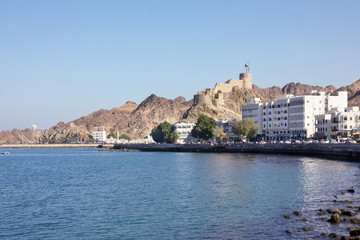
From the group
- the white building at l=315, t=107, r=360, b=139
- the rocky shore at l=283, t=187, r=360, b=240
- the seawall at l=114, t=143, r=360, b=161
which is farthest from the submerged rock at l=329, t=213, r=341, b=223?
the white building at l=315, t=107, r=360, b=139

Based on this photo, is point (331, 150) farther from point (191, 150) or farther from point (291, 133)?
point (191, 150)

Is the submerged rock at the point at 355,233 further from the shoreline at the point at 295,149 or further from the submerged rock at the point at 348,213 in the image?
the shoreline at the point at 295,149

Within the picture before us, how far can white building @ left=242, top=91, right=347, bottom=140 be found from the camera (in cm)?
17075

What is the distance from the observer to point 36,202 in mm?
51656

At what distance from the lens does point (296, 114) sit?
17525cm

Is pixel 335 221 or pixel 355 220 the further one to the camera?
pixel 335 221

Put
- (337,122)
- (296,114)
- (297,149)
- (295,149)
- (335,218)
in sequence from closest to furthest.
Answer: (335,218)
(297,149)
(295,149)
(337,122)
(296,114)

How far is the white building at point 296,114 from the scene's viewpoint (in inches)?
6722

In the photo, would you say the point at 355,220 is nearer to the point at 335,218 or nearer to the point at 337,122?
the point at 335,218

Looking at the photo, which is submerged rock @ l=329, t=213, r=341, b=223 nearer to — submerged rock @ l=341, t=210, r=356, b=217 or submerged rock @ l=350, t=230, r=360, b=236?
submerged rock @ l=341, t=210, r=356, b=217

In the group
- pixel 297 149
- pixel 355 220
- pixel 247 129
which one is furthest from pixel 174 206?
pixel 247 129

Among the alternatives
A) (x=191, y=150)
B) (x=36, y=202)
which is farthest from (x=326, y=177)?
(x=191, y=150)

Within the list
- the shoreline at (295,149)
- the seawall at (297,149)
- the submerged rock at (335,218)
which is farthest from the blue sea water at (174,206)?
the shoreline at (295,149)

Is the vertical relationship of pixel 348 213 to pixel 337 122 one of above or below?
below
